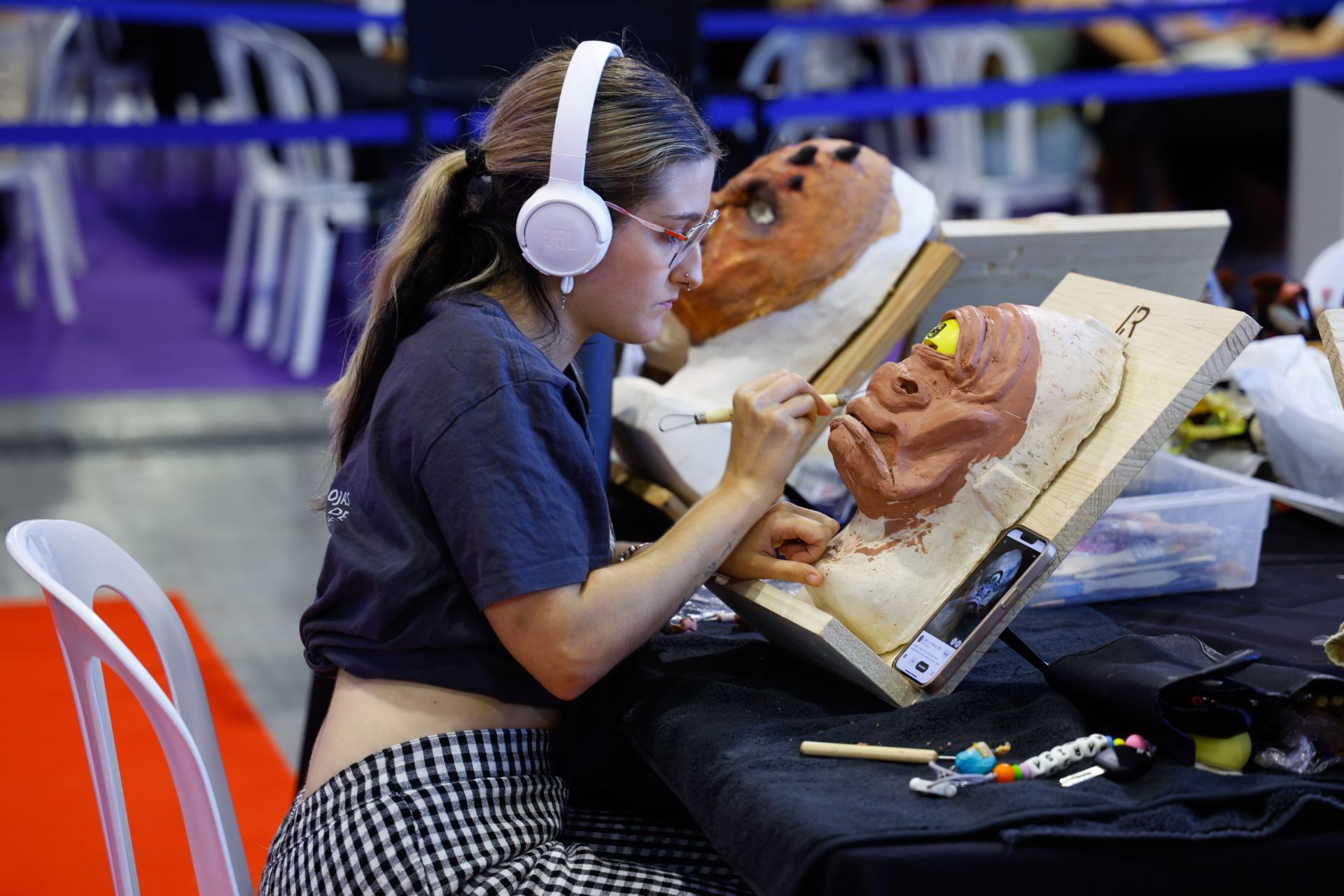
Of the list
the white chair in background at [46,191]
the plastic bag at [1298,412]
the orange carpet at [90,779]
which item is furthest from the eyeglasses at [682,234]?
the white chair in background at [46,191]

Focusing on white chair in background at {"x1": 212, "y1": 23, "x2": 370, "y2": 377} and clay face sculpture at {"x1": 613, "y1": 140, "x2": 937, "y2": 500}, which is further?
white chair in background at {"x1": 212, "y1": 23, "x2": 370, "y2": 377}

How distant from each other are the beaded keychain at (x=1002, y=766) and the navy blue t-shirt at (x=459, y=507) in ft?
1.21

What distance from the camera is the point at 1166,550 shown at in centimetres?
162

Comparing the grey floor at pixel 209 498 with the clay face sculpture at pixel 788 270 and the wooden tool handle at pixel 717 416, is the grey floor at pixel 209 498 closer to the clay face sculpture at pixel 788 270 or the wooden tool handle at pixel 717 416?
the clay face sculpture at pixel 788 270

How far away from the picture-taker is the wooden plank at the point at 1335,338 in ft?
4.34

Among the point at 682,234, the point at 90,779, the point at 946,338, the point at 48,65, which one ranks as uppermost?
the point at 48,65

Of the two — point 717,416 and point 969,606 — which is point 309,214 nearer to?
point 717,416

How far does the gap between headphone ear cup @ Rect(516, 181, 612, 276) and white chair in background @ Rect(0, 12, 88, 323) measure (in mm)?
4429

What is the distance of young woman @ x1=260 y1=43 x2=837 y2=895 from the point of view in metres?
1.20

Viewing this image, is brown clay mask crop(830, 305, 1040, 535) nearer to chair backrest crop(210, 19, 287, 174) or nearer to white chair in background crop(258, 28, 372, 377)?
white chair in background crop(258, 28, 372, 377)

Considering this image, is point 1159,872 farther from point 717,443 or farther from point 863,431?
point 717,443

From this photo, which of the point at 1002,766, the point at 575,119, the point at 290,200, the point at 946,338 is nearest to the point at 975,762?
the point at 1002,766

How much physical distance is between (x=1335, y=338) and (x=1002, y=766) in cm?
60

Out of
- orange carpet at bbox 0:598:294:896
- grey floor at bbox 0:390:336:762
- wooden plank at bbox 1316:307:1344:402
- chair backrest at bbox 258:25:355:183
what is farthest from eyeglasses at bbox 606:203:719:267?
chair backrest at bbox 258:25:355:183
